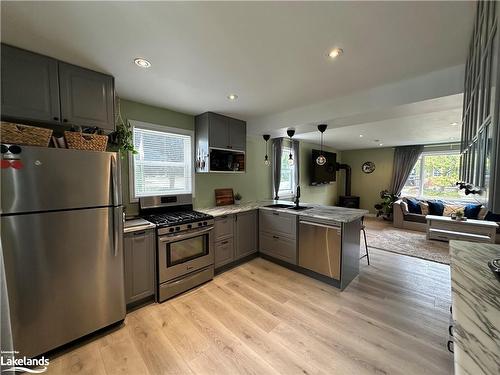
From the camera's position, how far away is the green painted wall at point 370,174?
6766mm

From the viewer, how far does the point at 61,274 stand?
164 centimetres

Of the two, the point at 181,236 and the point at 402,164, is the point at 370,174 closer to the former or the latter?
the point at 402,164

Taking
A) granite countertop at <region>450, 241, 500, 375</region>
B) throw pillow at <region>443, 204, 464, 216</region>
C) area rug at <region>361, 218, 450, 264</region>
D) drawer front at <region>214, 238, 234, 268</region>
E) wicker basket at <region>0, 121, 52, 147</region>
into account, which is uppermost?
wicker basket at <region>0, 121, 52, 147</region>

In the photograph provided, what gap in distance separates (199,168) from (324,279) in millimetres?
2526

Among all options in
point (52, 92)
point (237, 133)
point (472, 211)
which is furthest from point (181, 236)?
point (472, 211)

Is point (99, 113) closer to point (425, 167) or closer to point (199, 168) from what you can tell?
point (199, 168)

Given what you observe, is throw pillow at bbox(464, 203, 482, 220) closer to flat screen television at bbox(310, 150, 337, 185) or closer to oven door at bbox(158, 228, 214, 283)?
flat screen television at bbox(310, 150, 337, 185)

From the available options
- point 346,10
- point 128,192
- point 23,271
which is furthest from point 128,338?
point 346,10

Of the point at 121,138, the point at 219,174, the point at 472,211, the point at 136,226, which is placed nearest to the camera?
the point at 136,226

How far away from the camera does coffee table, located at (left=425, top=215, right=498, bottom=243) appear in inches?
157

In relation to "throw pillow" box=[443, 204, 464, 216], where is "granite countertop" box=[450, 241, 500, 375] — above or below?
above

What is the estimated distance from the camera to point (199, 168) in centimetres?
331

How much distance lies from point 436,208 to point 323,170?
9.82 feet

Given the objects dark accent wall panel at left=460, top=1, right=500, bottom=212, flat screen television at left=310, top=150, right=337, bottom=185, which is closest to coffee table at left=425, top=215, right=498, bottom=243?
flat screen television at left=310, top=150, right=337, bottom=185
